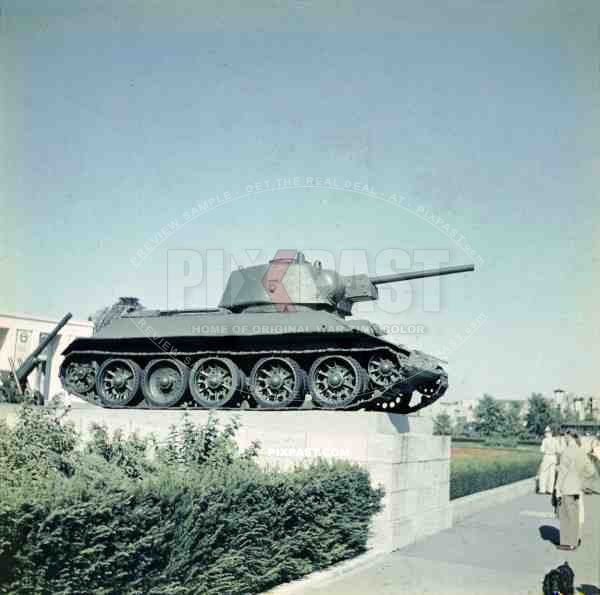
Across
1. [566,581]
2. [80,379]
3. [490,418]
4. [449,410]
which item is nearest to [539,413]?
[490,418]

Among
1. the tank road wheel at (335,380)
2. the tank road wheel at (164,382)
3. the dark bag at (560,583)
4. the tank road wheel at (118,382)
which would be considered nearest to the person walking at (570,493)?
the tank road wheel at (335,380)

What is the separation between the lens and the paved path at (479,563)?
850 cm

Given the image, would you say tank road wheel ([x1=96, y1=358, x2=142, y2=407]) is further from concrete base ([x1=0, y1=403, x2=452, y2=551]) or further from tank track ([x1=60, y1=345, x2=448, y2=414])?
concrete base ([x1=0, y1=403, x2=452, y2=551])

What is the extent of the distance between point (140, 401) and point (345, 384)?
4.39m

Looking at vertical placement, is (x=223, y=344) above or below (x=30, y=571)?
above

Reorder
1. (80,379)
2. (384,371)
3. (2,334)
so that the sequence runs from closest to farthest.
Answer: (384,371)
(80,379)
(2,334)

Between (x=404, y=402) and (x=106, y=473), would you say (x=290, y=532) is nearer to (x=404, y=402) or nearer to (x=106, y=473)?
(x=106, y=473)

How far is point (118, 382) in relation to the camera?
14555mm

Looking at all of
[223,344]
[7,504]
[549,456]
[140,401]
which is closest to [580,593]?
[7,504]

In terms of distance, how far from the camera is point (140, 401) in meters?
14.6

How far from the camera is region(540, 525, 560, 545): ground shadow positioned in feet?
41.4

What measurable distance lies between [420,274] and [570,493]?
555 cm

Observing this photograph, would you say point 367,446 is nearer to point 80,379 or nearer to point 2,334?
point 80,379

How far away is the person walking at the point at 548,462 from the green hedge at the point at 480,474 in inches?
54.2
